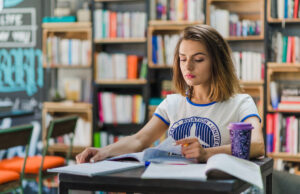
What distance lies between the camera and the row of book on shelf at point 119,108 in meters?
4.36

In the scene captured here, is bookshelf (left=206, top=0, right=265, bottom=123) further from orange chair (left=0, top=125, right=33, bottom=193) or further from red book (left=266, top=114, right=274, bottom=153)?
orange chair (left=0, top=125, right=33, bottom=193)

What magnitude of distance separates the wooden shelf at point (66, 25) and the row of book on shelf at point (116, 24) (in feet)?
0.35

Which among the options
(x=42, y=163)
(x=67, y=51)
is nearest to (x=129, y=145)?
(x=42, y=163)

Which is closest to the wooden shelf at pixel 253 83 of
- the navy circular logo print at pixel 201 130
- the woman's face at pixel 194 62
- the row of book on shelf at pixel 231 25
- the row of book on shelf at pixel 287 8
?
the row of book on shelf at pixel 231 25

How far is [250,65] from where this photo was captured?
4.08m

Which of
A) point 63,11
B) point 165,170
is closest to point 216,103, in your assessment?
point 165,170

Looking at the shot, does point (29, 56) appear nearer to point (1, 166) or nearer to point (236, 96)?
point (1, 166)

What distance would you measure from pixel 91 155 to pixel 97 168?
25 centimetres

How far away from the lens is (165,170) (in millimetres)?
1313

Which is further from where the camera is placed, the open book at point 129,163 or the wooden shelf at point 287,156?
the wooden shelf at point 287,156

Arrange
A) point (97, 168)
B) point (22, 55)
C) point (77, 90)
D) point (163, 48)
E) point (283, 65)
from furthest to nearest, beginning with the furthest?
point (22, 55), point (77, 90), point (163, 48), point (283, 65), point (97, 168)

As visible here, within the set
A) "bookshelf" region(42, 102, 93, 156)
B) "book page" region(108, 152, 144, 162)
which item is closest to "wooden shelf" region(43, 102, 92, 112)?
"bookshelf" region(42, 102, 93, 156)

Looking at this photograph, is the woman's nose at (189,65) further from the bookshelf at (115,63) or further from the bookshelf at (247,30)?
the bookshelf at (115,63)

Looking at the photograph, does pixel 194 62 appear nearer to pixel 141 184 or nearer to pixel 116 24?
pixel 141 184
